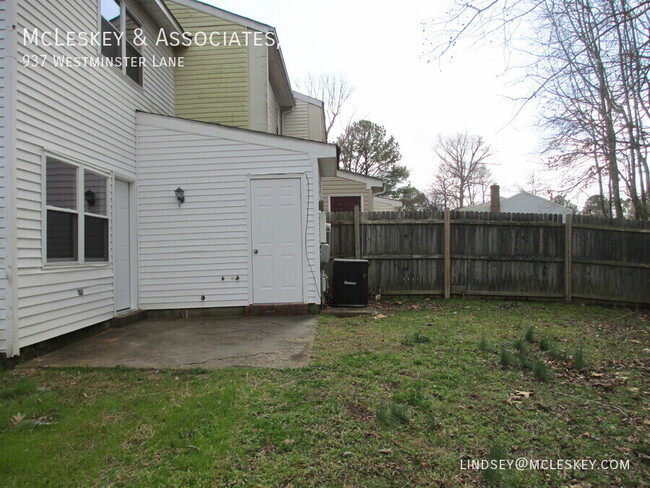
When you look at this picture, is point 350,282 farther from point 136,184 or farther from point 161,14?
point 161,14

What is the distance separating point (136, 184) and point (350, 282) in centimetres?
435

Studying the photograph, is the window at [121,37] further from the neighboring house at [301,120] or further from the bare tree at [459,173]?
the bare tree at [459,173]

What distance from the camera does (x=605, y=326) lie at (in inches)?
269

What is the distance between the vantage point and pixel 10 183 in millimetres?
4445

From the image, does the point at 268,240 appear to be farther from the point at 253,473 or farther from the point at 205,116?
the point at 253,473

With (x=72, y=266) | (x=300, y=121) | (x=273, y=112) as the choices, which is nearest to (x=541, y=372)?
(x=72, y=266)

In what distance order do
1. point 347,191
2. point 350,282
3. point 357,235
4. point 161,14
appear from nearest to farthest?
point 350,282 < point 161,14 < point 357,235 < point 347,191

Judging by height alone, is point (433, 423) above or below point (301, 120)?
below

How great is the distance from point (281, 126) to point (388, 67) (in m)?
9.54

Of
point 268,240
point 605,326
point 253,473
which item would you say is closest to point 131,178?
point 268,240

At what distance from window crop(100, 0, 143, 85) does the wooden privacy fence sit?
497cm

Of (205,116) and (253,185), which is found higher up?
(205,116)

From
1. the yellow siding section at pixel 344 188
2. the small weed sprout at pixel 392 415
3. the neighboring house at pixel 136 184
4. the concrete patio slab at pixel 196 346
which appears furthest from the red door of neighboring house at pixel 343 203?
the small weed sprout at pixel 392 415

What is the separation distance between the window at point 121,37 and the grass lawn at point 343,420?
5170mm
